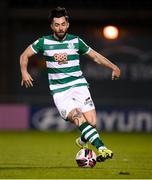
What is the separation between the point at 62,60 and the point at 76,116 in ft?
2.44

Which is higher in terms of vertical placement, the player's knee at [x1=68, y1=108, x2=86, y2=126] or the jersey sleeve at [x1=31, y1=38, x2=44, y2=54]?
the jersey sleeve at [x1=31, y1=38, x2=44, y2=54]

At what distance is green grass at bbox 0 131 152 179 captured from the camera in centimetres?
959

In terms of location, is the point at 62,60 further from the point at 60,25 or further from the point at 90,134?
the point at 90,134

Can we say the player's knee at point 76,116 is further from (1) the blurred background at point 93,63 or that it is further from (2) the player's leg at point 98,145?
(1) the blurred background at point 93,63

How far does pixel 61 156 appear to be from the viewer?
12680 mm

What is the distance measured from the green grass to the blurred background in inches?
50.7

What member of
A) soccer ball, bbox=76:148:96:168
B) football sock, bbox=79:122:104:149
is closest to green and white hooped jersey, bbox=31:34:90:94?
football sock, bbox=79:122:104:149

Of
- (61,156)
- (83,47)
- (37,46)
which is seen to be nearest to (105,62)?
(83,47)

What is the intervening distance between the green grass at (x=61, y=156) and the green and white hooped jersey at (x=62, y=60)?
1067mm

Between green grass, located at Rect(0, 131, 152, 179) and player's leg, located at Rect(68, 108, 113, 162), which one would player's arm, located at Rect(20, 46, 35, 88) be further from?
green grass, located at Rect(0, 131, 152, 179)

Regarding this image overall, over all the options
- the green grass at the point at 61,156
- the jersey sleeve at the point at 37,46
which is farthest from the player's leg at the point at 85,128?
the jersey sleeve at the point at 37,46

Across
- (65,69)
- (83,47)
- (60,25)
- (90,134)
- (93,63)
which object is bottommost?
(93,63)

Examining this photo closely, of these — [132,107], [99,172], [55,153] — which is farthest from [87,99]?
[132,107]

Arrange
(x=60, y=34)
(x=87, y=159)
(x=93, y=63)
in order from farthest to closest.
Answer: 1. (x=93, y=63)
2. (x=60, y=34)
3. (x=87, y=159)
